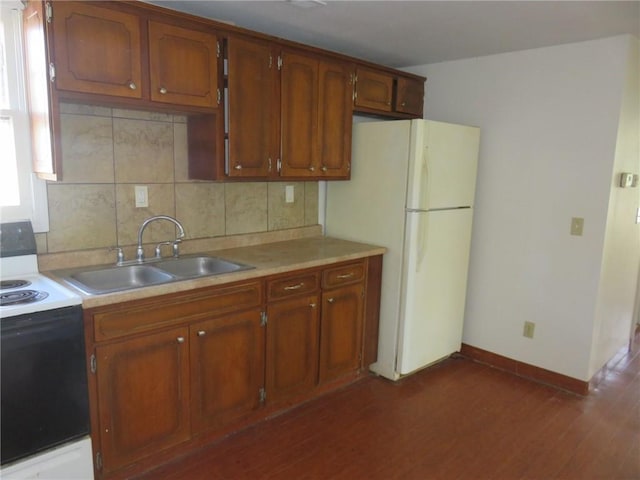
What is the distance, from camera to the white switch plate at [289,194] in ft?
10.4

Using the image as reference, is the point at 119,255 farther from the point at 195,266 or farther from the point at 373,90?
the point at 373,90

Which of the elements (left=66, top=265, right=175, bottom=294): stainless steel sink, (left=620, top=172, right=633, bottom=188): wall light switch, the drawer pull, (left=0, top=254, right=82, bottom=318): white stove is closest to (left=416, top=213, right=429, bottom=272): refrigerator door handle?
the drawer pull

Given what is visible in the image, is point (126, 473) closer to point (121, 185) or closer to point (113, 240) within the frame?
point (113, 240)

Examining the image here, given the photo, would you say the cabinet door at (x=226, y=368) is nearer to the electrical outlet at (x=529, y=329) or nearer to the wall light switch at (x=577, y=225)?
the electrical outlet at (x=529, y=329)

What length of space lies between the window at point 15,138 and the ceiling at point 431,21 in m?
0.68

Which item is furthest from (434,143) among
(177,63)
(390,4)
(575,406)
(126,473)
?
(126,473)

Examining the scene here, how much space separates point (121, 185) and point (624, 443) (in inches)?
119

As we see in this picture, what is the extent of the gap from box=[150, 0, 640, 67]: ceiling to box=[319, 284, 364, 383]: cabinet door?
1560mm

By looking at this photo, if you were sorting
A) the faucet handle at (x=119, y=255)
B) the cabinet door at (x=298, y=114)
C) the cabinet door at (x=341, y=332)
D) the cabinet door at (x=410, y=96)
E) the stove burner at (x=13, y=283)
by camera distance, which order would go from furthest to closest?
the cabinet door at (x=410, y=96) < the cabinet door at (x=341, y=332) < the cabinet door at (x=298, y=114) < the faucet handle at (x=119, y=255) < the stove burner at (x=13, y=283)

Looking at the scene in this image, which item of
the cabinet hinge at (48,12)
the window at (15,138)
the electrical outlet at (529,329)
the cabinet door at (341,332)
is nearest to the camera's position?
the cabinet hinge at (48,12)

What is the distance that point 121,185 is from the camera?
2.39 metres

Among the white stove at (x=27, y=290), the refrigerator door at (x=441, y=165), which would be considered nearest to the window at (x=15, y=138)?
the white stove at (x=27, y=290)

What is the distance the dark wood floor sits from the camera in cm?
218

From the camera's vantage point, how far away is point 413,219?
→ 2863 mm
